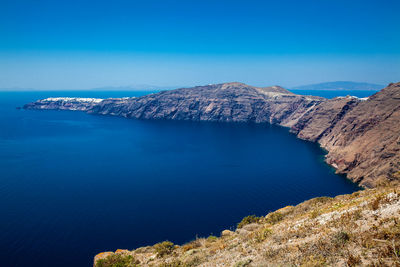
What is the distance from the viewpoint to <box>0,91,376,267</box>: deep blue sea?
46.1 m

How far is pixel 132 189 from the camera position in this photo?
225 feet

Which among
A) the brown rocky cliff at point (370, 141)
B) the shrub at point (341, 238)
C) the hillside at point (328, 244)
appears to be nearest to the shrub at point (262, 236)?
the hillside at point (328, 244)

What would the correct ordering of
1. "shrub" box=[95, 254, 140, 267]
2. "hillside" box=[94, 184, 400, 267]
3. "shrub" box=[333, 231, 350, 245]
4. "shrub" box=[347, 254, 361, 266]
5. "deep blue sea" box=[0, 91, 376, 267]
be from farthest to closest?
1. "deep blue sea" box=[0, 91, 376, 267]
2. "shrub" box=[95, 254, 140, 267]
3. "shrub" box=[333, 231, 350, 245]
4. "hillside" box=[94, 184, 400, 267]
5. "shrub" box=[347, 254, 361, 266]

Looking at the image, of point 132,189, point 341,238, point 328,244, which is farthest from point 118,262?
point 132,189

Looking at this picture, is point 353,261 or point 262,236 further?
point 262,236

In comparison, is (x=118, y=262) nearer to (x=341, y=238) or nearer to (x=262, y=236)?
(x=262, y=236)

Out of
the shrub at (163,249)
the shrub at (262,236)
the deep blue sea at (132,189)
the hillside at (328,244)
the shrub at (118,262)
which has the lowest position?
the deep blue sea at (132,189)

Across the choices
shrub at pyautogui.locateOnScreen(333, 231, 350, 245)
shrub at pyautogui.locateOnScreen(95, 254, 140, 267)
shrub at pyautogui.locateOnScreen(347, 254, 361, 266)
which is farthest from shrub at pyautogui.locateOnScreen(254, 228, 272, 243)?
shrub at pyautogui.locateOnScreen(95, 254, 140, 267)

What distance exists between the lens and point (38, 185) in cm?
7012

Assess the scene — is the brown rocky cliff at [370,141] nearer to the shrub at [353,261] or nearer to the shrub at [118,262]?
the shrub at [353,261]

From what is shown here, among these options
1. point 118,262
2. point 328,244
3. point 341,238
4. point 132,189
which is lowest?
point 132,189

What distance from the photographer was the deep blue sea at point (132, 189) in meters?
46.1

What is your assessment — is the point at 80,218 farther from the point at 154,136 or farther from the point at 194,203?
the point at 154,136

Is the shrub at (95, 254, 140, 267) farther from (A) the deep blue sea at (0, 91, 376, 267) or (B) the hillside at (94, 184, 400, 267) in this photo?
(A) the deep blue sea at (0, 91, 376, 267)
